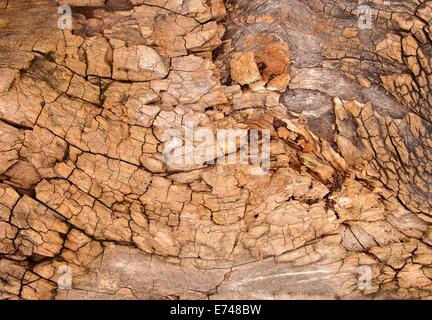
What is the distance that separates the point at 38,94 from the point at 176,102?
0.79m

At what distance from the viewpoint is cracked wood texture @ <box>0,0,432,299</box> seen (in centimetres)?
274

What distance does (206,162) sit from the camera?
2.80 m

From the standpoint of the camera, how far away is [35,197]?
2.71m

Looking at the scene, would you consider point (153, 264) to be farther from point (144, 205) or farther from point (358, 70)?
point (358, 70)

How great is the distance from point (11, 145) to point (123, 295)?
1.09 meters

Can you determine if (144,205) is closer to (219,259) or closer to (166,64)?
(219,259)

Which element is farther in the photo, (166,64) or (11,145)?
(166,64)

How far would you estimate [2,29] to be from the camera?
284 centimetres

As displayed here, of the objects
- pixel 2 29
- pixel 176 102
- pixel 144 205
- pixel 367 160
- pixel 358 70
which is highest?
pixel 2 29

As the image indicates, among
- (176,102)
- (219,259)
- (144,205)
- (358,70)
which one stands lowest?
(219,259)

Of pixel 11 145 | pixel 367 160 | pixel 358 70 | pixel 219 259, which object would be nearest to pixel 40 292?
pixel 11 145

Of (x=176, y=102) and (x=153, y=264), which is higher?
(x=176, y=102)

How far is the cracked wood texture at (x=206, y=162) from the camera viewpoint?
2.74 metres

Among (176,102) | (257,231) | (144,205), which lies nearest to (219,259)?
(257,231)
